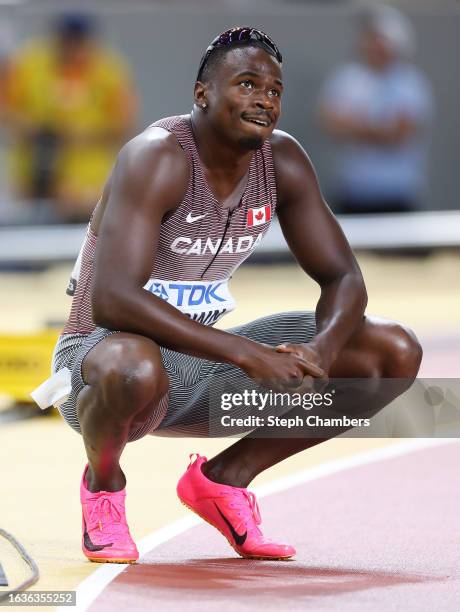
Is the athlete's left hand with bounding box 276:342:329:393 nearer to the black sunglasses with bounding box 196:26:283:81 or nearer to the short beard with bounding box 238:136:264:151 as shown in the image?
the short beard with bounding box 238:136:264:151

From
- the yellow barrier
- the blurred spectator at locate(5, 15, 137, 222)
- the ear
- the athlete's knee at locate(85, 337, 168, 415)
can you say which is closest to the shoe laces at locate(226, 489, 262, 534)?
the athlete's knee at locate(85, 337, 168, 415)

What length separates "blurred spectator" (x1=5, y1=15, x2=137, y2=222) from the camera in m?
11.9

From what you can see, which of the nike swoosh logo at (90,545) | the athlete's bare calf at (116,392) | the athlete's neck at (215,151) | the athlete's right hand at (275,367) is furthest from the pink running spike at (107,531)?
the athlete's neck at (215,151)

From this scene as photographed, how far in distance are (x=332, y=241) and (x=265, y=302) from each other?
21.1 feet

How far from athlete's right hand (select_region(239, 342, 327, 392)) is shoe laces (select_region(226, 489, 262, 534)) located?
489mm

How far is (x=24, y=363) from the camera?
24.7 feet

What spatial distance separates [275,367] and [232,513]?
0.59m

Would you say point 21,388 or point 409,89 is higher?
point 409,89

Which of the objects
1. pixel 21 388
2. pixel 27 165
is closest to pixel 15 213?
pixel 27 165

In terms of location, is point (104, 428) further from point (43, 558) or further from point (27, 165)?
point (27, 165)

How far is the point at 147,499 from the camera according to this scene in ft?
18.4

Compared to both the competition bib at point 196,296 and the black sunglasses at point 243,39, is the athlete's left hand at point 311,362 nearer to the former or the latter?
the competition bib at point 196,296

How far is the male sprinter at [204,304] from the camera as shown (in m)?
4.36

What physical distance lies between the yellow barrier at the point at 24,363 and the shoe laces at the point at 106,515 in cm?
297
